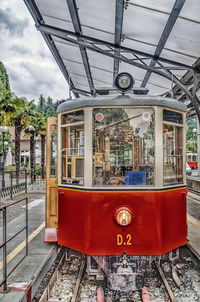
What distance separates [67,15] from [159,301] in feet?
28.5

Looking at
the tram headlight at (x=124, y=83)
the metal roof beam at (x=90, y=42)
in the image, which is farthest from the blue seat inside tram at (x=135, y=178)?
the metal roof beam at (x=90, y=42)

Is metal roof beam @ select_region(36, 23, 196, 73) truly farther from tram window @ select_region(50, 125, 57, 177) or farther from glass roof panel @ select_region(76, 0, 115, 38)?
tram window @ select_region(50, 125, 57, 177)

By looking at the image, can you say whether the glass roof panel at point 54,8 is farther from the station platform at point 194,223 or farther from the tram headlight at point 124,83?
the station platform at point 194,223

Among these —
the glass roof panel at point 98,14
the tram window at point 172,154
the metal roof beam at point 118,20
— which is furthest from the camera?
the glass roof panel at point 98,14

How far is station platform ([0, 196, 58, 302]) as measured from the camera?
3656mm

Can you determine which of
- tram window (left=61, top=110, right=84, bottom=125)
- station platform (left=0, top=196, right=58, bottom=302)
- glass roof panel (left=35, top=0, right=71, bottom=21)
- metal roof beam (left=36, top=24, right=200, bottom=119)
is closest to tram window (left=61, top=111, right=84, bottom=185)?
tram window (left=61, top=110, right=84, bottom=125)

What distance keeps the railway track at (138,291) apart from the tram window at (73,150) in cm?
175

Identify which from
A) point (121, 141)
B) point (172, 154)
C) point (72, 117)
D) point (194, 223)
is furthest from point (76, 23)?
point (194, 223)

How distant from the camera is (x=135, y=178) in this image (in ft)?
13.8

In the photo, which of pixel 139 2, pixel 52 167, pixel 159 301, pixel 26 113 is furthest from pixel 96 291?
pixel 26 113

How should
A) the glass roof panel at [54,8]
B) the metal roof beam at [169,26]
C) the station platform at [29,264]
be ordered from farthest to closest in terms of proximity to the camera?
1. the glass roof panel at [54,8]
2. the metal roof beam at [169,26]
3. the station platform at [29,264]

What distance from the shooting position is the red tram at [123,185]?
4086 mm

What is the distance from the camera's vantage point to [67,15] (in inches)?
353

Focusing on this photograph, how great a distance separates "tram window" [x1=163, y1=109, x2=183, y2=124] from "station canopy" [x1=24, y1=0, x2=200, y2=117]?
2.94 meters
